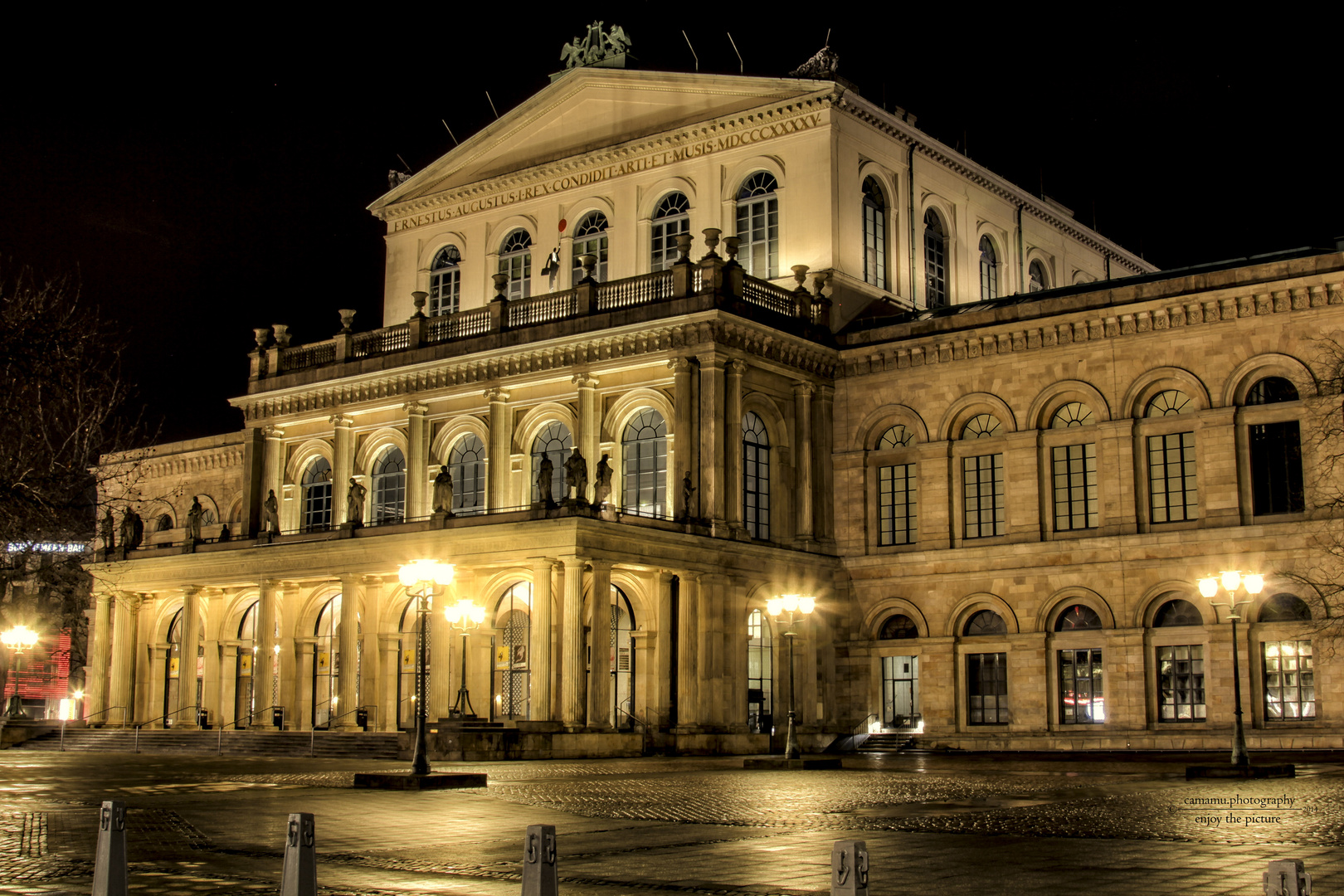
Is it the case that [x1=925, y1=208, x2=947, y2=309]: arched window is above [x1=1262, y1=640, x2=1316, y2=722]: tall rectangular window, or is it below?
above

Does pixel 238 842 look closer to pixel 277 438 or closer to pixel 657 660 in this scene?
pixel 657 660

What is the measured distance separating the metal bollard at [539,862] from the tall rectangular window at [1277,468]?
1295 inches

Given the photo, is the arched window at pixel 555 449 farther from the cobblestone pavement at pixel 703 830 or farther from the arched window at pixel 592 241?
the cobblestone pavement at pixel 703 830

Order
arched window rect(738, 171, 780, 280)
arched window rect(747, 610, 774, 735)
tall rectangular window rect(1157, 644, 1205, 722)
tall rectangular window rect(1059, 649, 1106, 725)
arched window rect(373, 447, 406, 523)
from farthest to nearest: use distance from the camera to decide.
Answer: arched window rect(373, 447, 406, 523), arched window rect(738, 171, 780, 280), arched window rect(747, 610, 774, 735), tall rectangular window rect(1059, 649, 1106, 725), tall rectangular window rect(1157, 644, 1205, 722)

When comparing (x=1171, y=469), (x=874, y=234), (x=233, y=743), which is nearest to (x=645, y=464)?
(x=874, y=234)

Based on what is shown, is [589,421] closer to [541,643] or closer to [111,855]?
[541,643]

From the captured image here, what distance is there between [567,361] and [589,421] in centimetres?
192

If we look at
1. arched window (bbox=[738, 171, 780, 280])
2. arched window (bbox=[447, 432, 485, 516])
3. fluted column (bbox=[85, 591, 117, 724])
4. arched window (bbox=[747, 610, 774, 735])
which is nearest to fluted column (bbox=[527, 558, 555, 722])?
arched window (bbox=[747, 610, 774, 735])

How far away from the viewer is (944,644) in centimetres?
4191

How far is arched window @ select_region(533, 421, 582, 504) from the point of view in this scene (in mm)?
44188

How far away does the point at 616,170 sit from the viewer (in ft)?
161

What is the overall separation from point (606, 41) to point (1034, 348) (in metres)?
18.2

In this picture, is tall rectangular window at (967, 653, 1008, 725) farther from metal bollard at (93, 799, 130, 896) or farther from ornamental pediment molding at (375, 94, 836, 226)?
metal bollard at (93, 799, 130, 896)

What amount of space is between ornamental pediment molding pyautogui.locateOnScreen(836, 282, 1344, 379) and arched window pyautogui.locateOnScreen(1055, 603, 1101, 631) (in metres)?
7.03
